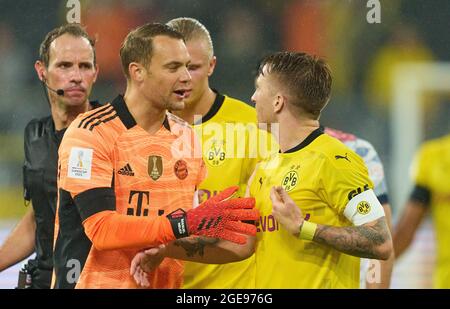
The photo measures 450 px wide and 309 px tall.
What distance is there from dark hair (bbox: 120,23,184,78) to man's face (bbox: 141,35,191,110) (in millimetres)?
18

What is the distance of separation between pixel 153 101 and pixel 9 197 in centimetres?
380

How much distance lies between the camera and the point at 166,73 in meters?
3.72

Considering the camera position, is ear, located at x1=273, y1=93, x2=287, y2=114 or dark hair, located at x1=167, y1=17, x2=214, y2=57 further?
dark hair, located at x1=167, y1=17, x2=214, y2=57

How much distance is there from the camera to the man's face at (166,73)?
146 inches

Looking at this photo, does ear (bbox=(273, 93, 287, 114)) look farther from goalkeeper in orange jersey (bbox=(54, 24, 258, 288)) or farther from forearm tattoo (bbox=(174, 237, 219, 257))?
forearm tattoo (bbox=(174, 237, 219, 257))

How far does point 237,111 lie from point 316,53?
2771 millimetres

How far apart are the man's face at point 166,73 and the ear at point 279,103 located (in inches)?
14.8

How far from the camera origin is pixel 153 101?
3703 millimetres

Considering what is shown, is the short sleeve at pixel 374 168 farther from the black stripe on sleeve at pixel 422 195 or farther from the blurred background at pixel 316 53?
the blurred background at pixel 316 53

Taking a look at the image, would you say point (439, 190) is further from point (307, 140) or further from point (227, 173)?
point (307, 140)

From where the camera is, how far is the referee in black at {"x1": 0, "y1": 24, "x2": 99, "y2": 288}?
4.23 meters

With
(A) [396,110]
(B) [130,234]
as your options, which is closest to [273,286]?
(B) [130,234]

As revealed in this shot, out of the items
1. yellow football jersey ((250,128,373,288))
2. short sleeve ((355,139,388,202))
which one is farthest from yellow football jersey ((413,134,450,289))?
yellow football jersey ((250,128,373,288))

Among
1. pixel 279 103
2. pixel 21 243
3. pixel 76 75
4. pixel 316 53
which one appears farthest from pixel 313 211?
pixel 316 53
